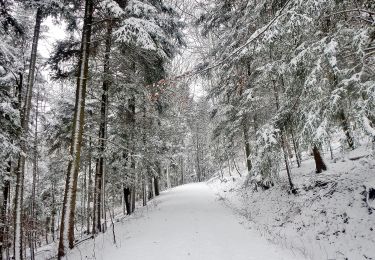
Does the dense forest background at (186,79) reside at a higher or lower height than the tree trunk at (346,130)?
higher

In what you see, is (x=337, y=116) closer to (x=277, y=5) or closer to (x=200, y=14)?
(x=277, y=5)

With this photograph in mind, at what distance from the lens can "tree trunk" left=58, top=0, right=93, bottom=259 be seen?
8.23 m

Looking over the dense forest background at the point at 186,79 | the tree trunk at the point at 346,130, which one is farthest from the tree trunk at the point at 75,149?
the tree trunk at the point at 346,130

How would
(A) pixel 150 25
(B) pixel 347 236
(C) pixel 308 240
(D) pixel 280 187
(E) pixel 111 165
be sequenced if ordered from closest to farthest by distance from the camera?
1. (B) pixel 347 236
2. (C) pixel 308 240
3. (A) pixel 150 25
4. (D) pixel 280 187
5. (E) pixel 111 165

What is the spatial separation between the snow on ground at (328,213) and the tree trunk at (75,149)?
6234 millimetres

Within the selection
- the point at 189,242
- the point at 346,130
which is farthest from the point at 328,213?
the point at 189,242

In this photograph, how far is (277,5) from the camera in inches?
297

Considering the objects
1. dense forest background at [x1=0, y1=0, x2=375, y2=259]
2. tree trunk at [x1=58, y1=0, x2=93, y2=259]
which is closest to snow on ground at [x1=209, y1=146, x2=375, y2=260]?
dense forest background at [x1=0, y1=0, x2=375, y2=259]

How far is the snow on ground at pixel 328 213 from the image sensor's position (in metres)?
6.94

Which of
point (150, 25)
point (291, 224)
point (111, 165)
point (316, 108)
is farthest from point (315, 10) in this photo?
point (111, 165)

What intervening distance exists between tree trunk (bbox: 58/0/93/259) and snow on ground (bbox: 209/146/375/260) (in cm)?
623

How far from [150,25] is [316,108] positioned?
6.02 meters

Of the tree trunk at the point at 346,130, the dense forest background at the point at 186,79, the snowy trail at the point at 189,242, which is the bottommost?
the snowy trail at the point at 189,242

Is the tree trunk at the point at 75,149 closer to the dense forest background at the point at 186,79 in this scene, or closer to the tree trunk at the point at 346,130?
the dense forest background at the point at 186,79
